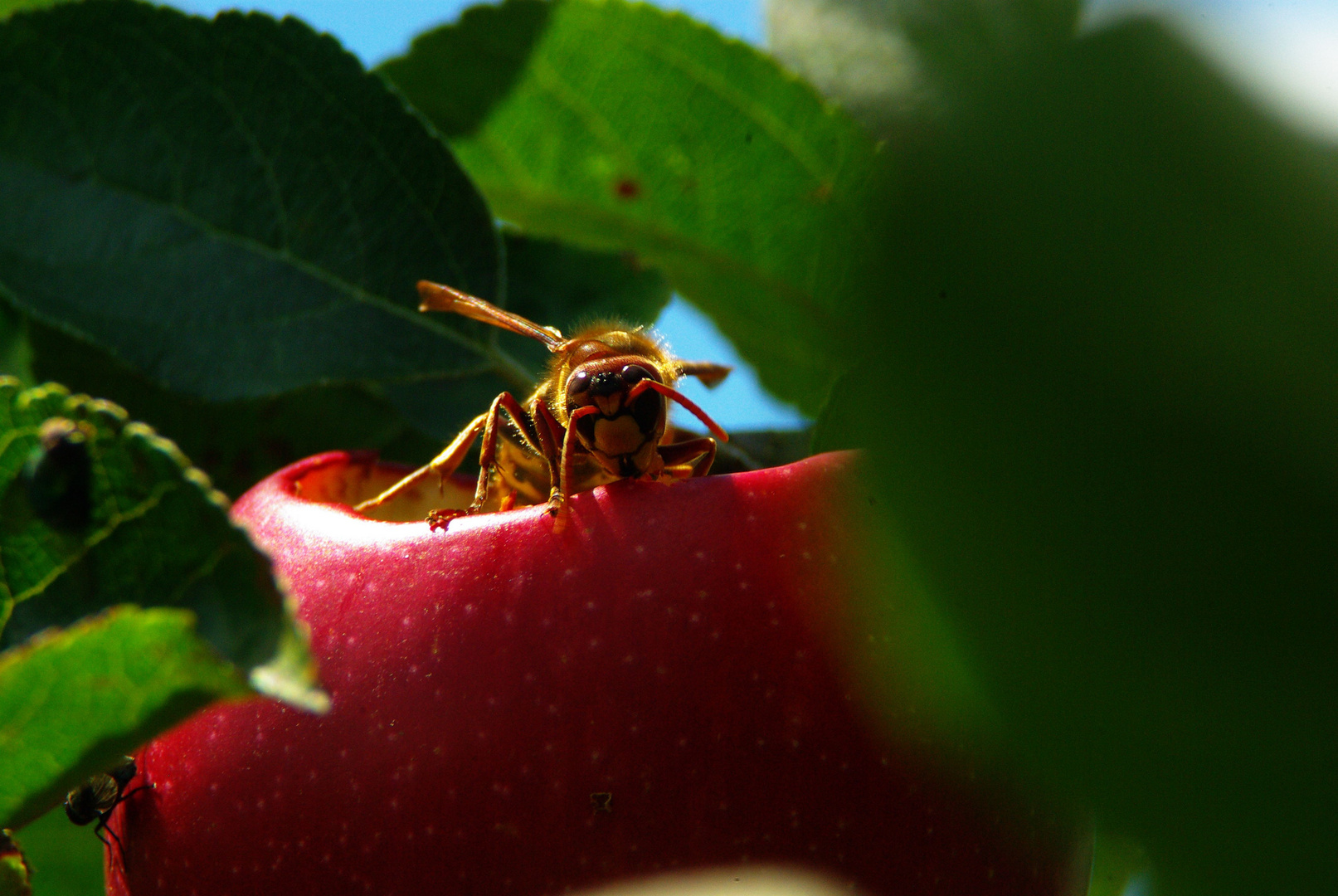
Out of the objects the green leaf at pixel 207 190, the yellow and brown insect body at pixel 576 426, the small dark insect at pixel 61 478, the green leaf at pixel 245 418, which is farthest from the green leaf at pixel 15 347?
the small dark insect at pixel 61 478

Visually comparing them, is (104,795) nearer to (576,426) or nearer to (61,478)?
(61,478)

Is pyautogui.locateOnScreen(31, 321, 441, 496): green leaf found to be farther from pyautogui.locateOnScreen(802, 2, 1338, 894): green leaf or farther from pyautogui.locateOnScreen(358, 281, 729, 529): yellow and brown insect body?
pyautogui.locateOnScreen(802, 2, 1338, 894): green leaf

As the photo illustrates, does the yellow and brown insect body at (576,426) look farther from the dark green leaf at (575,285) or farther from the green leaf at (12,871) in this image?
the green leaf at (12,871)

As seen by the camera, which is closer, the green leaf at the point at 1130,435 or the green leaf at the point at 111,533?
the green leaf at the point at 1130,435

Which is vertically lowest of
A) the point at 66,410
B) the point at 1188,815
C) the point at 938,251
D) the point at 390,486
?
the point at 1188,815

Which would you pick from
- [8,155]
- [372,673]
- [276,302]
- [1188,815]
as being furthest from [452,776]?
[8,155]

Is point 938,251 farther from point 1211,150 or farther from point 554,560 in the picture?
point 554,560
